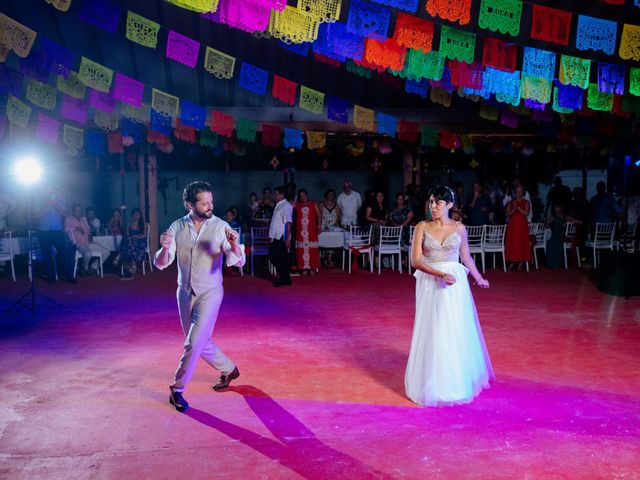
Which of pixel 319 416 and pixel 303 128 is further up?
pixel 303 128

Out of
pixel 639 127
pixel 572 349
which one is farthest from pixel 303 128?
pixel 572 349

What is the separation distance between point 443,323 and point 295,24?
13.1ft

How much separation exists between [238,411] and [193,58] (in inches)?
205

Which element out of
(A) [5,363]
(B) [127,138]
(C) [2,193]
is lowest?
(A) [5,363]

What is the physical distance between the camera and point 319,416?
4.37m

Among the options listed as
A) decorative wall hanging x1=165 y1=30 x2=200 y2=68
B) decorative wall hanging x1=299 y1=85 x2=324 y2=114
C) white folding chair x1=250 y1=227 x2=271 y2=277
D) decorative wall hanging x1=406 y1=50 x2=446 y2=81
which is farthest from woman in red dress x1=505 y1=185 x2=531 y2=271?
decorative wall hanging x1=165 y1=30 x2=200 y2=68

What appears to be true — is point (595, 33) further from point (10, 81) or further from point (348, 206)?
point (10, 81)

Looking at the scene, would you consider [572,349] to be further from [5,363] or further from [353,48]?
[5,363]

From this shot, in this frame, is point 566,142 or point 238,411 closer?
point 238,411

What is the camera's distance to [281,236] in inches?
385

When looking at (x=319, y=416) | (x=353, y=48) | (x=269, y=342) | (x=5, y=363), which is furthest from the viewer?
(x=353, y=48)

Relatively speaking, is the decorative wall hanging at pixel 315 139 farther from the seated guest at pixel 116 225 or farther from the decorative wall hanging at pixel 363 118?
the seated guest at pixel 116 225

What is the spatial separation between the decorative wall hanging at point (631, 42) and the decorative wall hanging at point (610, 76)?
1156 mm

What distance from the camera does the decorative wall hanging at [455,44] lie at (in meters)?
7.57
